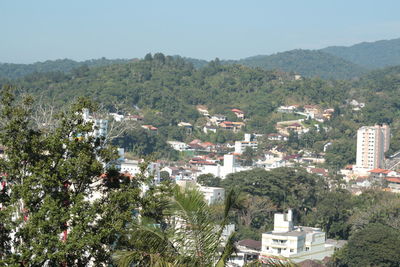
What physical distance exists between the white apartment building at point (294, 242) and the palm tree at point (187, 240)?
19.5 metres

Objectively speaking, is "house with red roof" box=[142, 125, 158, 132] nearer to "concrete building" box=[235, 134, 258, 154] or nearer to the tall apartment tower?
"concrete building" box=[235, 134, 258, 154]

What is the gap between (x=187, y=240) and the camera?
19.5ft

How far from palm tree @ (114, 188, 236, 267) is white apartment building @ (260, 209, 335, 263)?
1951 centimetres

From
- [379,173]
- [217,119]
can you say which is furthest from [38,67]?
[379,173]

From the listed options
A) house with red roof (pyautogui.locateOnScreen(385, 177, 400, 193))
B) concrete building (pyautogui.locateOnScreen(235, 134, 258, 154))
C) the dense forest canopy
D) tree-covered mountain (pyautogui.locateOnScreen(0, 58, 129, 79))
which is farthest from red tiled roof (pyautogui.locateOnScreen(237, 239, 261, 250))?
tree-covered mountain (pyautogui.locateOnScreen(0, 58, 129, 79))

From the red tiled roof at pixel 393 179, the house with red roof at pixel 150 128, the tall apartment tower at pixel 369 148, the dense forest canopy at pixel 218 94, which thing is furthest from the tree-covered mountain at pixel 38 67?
the red tiled roof at pixel 393 179

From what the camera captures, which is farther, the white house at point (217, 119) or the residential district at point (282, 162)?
the white house at point (217, 119)

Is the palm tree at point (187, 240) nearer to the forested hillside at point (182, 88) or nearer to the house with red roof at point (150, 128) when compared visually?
the house with red roof at point (150, 128)

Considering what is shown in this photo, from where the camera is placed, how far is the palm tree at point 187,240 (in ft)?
19.1

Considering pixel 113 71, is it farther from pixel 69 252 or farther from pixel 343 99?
pixel 69 252

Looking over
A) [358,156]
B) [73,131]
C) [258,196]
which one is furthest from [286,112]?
[73,131]

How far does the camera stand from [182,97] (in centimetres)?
8744

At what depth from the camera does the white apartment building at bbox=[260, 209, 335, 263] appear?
26359mm

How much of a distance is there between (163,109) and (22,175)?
74.6 metres
